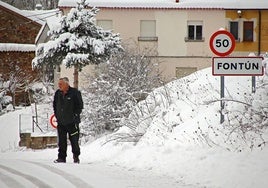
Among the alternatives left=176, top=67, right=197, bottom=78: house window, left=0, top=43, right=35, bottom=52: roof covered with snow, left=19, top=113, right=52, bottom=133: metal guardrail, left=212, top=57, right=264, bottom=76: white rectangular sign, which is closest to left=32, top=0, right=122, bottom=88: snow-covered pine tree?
left=19, top=113, right=52, bottom=133: metal guardrail

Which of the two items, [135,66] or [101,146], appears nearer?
[101,146]

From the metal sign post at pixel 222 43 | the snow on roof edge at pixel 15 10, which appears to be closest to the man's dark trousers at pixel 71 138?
the metal sign post at pixel 222 43

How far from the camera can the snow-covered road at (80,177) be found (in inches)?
313

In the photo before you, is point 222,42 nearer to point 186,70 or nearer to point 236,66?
point 236,66

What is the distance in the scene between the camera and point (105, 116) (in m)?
19.4

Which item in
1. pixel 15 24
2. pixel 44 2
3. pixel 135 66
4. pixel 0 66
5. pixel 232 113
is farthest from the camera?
pixel 44 2

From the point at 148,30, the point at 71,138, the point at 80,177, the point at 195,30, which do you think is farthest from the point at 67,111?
the point at 195,30

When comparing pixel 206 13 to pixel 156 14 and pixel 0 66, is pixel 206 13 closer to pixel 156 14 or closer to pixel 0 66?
pixel 156 14

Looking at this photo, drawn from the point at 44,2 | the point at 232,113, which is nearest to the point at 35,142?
the point at 232,113

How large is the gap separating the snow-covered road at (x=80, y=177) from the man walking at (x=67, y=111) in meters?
1.07

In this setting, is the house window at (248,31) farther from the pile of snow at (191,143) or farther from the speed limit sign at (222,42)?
the speed limit sign at (222,42)

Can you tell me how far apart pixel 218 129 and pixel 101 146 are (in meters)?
3.85

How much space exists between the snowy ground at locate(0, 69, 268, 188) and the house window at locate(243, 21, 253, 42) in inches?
813

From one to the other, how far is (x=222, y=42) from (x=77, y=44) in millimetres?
12154
